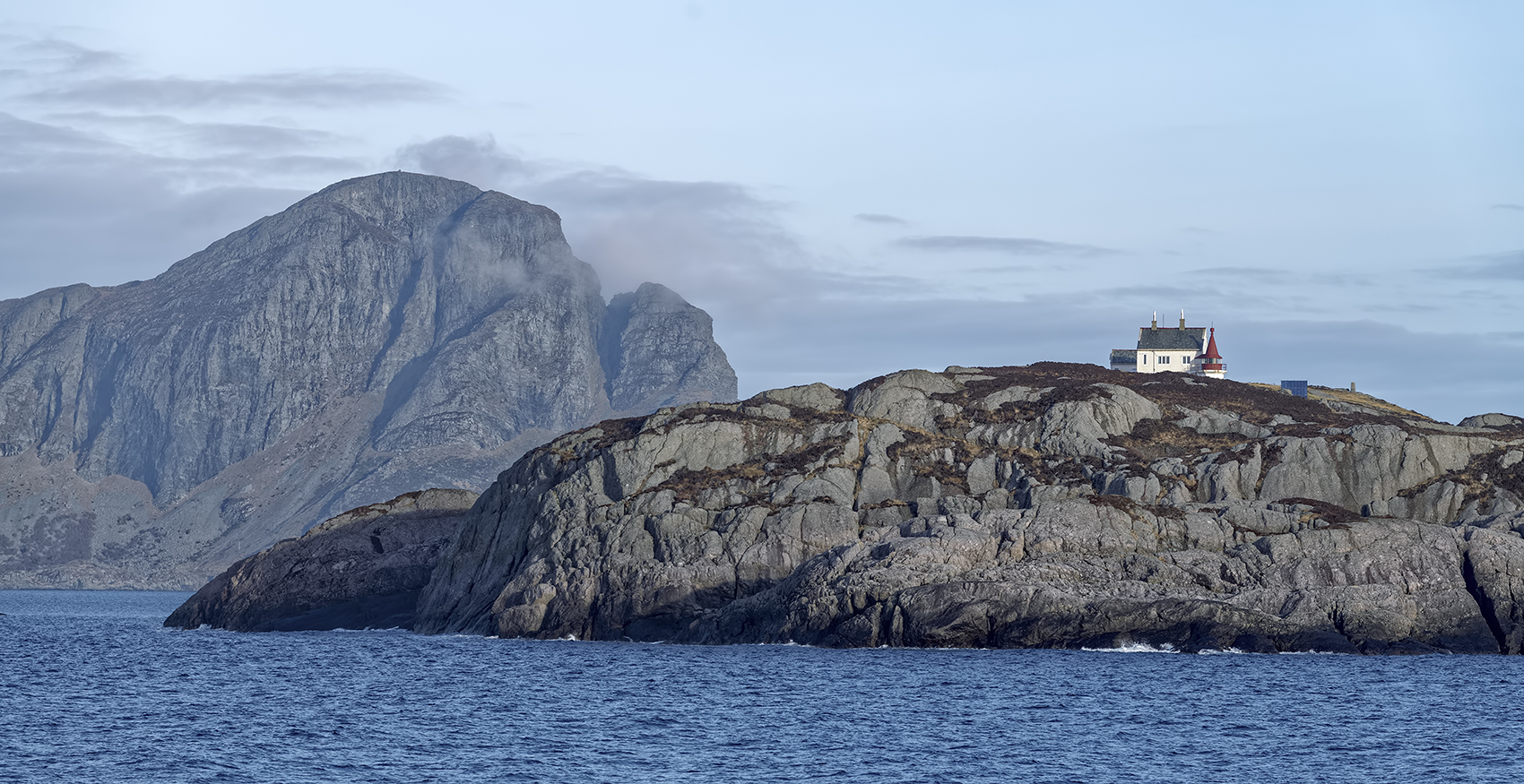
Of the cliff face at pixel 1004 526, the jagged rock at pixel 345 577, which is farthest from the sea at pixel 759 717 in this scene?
the jagged rock at pixel 345 577

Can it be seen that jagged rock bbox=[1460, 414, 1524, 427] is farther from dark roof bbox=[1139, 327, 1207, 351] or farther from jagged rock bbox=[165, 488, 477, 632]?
jagged rock bbox=[165, 488, 477, 632]

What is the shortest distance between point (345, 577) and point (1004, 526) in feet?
193

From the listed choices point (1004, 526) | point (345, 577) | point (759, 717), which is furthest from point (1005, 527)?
point (345, 577)

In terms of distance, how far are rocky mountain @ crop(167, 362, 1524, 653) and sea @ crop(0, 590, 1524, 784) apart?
2719 mm

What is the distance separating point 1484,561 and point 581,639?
55.4 m

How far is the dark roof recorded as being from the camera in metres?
170

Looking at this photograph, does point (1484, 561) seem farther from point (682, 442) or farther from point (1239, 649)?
point (682, 442)

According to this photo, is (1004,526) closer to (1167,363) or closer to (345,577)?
(345,577)

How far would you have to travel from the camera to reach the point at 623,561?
10175 centimetres

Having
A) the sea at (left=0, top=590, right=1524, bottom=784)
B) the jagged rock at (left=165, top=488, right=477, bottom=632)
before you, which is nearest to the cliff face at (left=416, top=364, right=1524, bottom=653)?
the sea at (left=0, top=590, right=1524, bottom=784)

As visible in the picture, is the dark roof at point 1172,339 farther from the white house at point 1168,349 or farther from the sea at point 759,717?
the sea at point 759,717

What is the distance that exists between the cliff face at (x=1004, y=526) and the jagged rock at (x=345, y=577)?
6732 millimetres

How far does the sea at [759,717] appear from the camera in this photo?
54.0 m

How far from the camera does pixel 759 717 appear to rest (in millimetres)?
66062
